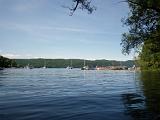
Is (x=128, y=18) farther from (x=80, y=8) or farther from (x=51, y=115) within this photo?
(x=51, y=115)

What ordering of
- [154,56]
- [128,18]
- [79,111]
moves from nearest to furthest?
[79,111] < [128,18] < [154,56]

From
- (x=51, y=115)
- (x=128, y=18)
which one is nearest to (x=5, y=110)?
(x=51, y=115)

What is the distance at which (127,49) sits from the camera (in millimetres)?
36094

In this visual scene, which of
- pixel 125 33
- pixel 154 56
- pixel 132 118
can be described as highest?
pixel 125 33

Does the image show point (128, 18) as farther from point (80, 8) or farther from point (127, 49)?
point (80, 8)

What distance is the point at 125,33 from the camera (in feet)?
120

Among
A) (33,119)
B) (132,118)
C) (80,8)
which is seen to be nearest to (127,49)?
(80,8)

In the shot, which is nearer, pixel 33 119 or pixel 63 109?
pixel 33 119

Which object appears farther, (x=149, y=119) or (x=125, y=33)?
(x=125, y=33)

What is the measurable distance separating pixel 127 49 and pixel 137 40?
2.12 metres

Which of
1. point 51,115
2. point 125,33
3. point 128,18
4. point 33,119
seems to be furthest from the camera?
point 125,33

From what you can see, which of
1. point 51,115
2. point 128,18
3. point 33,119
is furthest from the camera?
point 128,18

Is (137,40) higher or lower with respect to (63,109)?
higher

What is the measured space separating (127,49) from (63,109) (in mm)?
15921
